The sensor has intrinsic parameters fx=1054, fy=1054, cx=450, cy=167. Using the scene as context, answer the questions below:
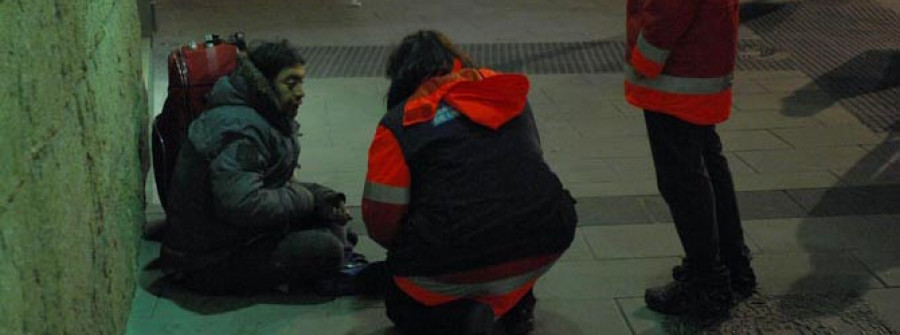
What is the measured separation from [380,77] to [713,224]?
13.6ft

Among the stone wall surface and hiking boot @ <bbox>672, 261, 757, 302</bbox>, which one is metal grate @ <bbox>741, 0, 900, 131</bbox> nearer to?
hiking boot @ <bbox>672, 261, 757, 302</bbox>

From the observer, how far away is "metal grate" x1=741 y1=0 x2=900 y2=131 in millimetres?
6746

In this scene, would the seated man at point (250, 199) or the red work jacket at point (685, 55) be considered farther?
the seated man at point (250, 199)

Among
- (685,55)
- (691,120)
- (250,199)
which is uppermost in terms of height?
(685,55)

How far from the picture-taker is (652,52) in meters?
3.57

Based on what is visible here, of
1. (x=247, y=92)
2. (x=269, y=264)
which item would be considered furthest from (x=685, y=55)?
(x=269, y=264)

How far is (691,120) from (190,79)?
6.77 ft

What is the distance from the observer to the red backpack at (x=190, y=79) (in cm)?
438

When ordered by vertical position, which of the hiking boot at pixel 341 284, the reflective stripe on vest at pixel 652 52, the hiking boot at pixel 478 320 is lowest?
the hiking boot at pixel 341 284

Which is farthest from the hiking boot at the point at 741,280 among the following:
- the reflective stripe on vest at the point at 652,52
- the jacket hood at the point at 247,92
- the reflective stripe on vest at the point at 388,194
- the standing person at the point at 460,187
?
the jacket hood at the point at 247,92

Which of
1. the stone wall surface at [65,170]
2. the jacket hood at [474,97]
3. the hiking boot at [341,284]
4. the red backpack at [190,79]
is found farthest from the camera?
the red backpack at [190,79]

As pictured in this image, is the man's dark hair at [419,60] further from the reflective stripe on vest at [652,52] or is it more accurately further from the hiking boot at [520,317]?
the hiking boot at [520,317]

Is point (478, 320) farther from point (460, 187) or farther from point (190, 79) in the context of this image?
point (190, 79)

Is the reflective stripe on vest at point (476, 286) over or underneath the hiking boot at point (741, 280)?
over
